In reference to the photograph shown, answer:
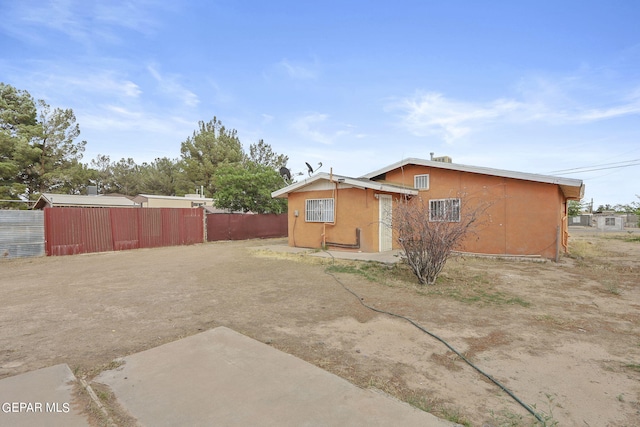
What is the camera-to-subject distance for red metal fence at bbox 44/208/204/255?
38.9ft

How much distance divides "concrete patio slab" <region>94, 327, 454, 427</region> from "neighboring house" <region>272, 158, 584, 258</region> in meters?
7.13

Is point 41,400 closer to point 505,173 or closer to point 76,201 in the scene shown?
point 505,173

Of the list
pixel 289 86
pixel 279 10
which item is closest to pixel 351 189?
pixel 289 86

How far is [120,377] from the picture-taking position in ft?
8.93

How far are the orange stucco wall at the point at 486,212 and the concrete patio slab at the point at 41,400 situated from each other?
380 inches

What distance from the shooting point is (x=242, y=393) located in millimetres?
2426

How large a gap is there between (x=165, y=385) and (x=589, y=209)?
2528 inches

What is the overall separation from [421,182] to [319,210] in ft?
14.3

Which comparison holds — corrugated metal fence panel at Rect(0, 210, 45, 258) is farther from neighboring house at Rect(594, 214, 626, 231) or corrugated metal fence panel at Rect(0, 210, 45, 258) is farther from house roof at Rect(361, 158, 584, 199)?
neighboring house at Rect(594, 214, 626, 231)

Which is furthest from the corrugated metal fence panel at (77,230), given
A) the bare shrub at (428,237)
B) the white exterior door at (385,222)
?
the bare shrub at (428,237)

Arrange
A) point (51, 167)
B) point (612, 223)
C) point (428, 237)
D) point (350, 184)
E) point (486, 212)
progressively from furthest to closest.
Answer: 1. point (612, 223)
2. point (51, 167)
3. point (350, 184)
4. point (486, 212)
5. point (428, 237)

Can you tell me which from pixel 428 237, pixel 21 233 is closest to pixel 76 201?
pixel 21 233

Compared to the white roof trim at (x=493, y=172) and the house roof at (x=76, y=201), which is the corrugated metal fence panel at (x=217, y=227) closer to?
the house roof at (x=76, y=201)

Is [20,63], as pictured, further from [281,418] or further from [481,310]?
[481,310]
